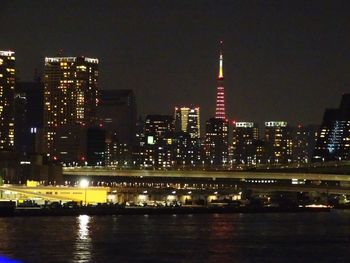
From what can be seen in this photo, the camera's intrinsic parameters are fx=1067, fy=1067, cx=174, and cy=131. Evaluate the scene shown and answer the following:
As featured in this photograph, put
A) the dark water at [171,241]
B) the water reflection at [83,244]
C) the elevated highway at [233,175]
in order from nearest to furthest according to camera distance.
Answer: the water reflection at [83,244], the dark water at [171,241], the elevated highway at [233,175]

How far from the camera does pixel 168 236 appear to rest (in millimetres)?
71062

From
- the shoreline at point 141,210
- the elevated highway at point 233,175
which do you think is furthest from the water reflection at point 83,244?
the elevated highway at point 233,175

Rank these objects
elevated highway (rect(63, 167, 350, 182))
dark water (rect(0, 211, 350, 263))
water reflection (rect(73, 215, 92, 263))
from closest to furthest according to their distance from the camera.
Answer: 1. water reflection (rect(73, 215, 92, 263))
2. dark water (rect(0, 211, 350, 263))
3. elevated highway (rect(63, 167, 350, 182))

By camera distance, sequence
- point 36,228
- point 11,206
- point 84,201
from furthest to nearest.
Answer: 1. point 84,201
2. point 11,206
3. point 36,228

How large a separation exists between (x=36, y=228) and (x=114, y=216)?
87.7ft

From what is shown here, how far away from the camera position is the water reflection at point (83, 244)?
55.0 metres

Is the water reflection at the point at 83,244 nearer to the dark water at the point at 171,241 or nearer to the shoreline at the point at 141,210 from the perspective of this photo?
the dark water at the point at 171,241

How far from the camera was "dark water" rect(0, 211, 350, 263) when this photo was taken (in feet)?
185

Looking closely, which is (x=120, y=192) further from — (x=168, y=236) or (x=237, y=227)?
(x=168, y=236)

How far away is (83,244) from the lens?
63094 millimetres

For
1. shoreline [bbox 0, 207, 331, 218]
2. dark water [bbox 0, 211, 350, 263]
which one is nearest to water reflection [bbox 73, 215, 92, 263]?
dark water [bbox 0, 211, 350, 263]

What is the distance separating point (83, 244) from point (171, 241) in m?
6.54

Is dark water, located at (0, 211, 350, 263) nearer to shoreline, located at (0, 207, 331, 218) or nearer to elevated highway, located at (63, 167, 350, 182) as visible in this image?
shoreline, located at (0, 207, 331, 218)

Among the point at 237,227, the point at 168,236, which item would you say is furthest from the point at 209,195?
the point at 168,236
